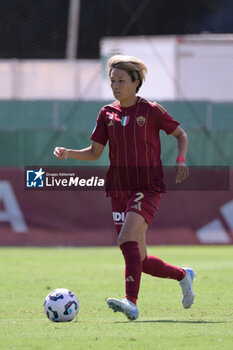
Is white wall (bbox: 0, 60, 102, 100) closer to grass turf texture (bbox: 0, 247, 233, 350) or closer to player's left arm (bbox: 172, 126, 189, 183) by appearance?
grass turf texture (bbox: 0, 247, 233, 350)

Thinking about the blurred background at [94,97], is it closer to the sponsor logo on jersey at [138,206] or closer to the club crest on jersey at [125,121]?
the club crest on jersey at [125,121]

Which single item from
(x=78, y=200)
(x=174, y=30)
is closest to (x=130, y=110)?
(x=78, y=200)

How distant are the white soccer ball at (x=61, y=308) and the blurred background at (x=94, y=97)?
9473mm

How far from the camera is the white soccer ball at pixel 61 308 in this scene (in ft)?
22.1

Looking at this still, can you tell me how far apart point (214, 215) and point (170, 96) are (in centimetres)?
660

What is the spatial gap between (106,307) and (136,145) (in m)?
1.68

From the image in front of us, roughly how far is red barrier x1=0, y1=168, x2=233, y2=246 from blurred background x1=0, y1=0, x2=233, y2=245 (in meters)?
0.02

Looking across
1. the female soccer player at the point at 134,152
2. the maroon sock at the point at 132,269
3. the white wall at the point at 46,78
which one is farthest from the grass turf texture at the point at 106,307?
the white wall at the point at 46,78

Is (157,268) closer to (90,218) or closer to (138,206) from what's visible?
(138,206)

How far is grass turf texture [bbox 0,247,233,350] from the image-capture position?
18.5 feet

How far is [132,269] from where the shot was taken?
6.68 meters

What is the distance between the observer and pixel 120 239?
22.2 ft

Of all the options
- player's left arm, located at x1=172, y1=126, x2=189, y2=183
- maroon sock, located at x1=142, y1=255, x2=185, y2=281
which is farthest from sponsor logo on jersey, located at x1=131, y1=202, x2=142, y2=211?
maroon sock, located at x1=142, y1=255, x2=185, y2=281

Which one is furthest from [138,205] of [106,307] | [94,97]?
[94,97]
